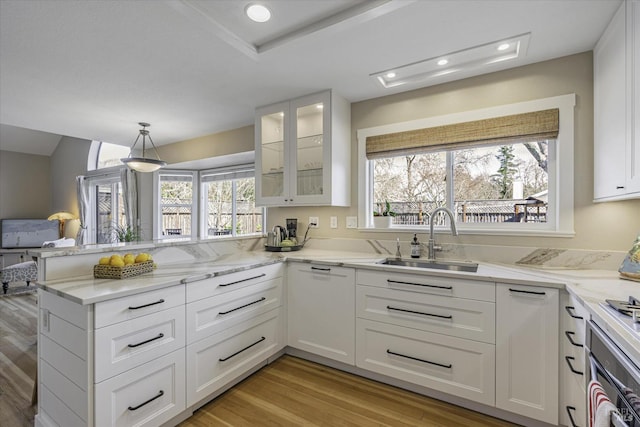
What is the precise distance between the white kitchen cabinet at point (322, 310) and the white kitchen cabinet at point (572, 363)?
1.20 metres

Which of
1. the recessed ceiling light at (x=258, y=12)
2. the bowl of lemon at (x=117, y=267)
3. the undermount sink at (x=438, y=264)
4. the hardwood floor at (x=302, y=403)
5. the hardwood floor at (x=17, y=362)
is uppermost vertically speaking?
the recessed ceiling light at (x=258, y=12)

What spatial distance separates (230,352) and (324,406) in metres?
0.70

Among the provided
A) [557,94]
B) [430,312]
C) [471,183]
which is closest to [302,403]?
[430,312]

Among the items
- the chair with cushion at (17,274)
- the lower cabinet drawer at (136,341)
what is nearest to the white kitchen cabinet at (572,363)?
the lower cabinet drawer at (136,341)

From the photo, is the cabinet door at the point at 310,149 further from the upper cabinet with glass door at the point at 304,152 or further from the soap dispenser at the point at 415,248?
the soap dispenser at the point at 415,248

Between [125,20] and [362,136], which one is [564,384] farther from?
[125,20]

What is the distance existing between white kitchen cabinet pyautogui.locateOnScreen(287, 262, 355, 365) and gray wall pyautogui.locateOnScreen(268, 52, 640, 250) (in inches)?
27.7

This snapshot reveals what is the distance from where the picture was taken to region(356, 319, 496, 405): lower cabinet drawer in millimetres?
1716

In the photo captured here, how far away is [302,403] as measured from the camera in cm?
187

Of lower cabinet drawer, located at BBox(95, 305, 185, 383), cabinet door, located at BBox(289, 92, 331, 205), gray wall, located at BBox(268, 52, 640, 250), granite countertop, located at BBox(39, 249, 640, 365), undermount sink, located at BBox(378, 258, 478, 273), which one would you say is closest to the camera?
granite countertop, located at BBox(39, 249, 640, 365)

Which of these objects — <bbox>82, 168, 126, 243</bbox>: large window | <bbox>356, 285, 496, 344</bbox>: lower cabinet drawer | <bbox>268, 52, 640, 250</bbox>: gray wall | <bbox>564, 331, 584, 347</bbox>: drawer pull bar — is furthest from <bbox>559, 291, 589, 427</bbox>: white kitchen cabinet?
<bbox>82, 168, 126, 243</bbox>: large window

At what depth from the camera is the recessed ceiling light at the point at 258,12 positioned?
1.56 metres

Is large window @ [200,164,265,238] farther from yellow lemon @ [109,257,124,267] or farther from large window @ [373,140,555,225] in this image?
yellow lemon @ [109,257,124,267]

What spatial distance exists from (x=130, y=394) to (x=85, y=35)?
205cm
